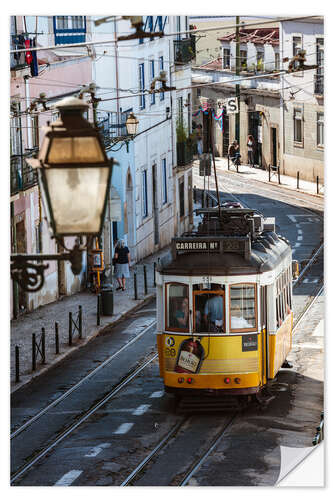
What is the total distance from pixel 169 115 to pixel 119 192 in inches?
154

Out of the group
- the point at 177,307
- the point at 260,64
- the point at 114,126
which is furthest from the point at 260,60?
the point at 114,126

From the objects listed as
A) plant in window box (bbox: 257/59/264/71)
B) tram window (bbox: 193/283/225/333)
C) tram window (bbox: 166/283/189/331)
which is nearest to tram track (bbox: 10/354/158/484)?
tram window (bbox: 166/283/189/331)

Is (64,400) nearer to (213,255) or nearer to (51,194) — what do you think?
(213,255)

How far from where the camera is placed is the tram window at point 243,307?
13.6 m

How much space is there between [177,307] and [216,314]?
47cm

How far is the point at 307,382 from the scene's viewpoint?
14.3 metres

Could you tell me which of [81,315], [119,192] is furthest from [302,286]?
[119,192]

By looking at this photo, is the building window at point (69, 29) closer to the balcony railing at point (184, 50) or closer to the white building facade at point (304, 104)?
the balcony railing at point (184, 50)

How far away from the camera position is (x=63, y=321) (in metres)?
18.5

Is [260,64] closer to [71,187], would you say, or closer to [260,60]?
[260,60]

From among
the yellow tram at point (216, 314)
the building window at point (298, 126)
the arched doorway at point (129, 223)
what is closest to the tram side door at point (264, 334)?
the yellow tram at point (216, 314)

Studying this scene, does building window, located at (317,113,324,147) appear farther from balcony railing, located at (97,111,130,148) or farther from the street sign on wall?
balcony railing, located at (97,111,130,148)

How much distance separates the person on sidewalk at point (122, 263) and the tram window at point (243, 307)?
7.86m
